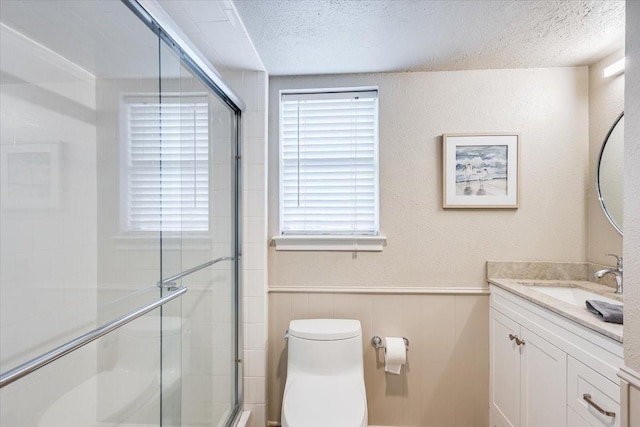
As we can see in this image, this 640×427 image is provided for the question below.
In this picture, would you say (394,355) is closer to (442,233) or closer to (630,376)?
(442,233)

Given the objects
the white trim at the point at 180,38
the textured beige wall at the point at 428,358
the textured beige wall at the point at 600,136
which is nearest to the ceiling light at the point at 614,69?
the textured beige wall at the point at 600,136

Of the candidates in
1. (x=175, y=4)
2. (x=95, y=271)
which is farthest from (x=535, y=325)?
(x=175, y=4)

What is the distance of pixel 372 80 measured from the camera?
73.7 inches

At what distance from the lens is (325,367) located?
165 centimetres

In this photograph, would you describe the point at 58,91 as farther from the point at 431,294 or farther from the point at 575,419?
the point at 575,419

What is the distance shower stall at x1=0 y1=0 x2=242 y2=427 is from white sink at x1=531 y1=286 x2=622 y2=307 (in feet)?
6.03

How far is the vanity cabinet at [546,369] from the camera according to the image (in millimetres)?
1035

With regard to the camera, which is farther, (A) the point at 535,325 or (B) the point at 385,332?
(B) the point at 385,332

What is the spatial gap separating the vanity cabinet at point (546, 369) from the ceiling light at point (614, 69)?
128 centimetres

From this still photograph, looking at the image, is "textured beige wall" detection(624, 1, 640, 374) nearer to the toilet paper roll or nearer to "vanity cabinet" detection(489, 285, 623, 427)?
"vanity cabinet" detection(489, 285, 623, 427)

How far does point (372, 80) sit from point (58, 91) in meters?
1.56

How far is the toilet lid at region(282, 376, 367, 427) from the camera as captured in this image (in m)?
1.33

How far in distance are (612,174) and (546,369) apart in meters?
1.10

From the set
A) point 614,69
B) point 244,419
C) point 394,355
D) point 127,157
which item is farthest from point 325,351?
point 614,69
